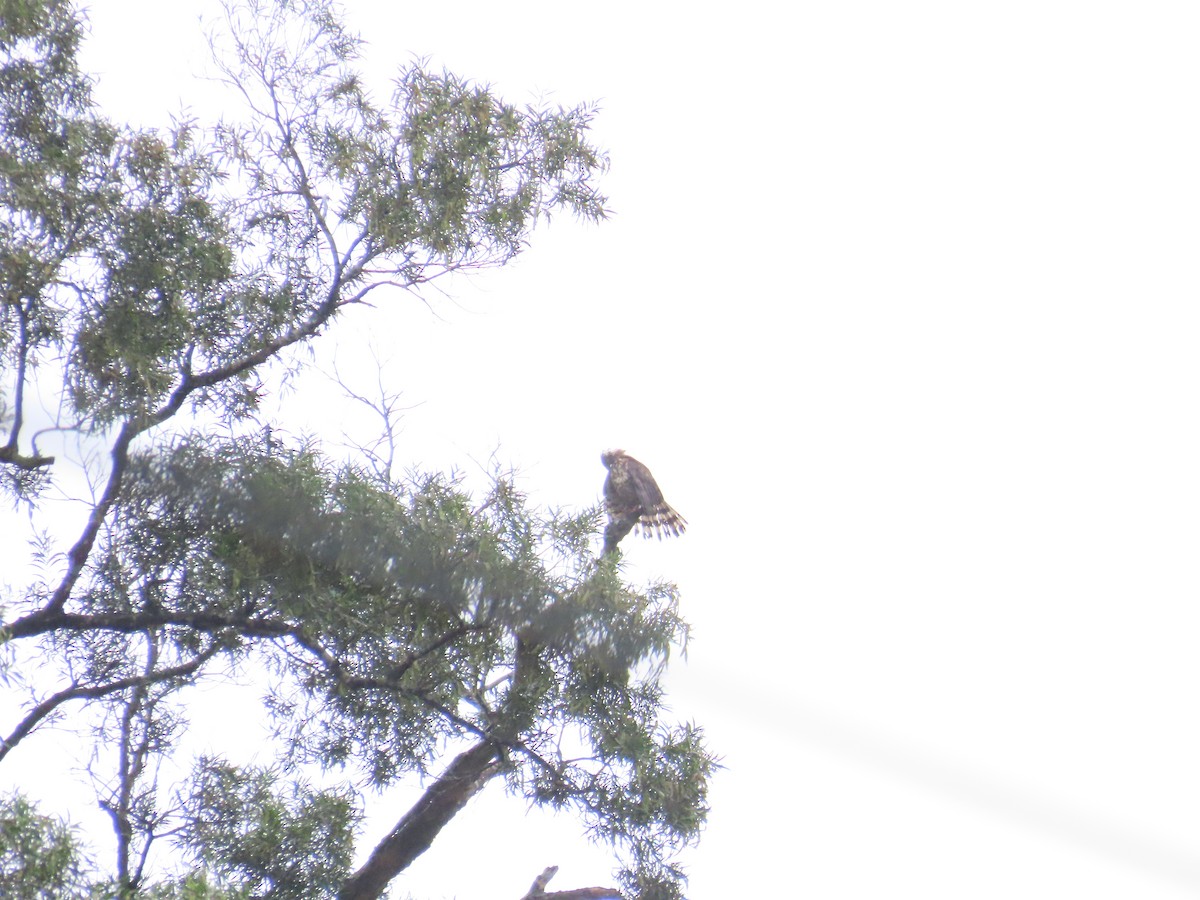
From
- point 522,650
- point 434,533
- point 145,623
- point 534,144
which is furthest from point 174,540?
point 534,144

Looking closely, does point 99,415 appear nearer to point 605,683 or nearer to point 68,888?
point 68,888

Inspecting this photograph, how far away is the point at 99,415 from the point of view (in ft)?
19.8

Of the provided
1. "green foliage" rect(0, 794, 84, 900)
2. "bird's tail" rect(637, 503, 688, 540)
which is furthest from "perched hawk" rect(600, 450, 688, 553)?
"green foliage" rect(0, 794, 84, 900)

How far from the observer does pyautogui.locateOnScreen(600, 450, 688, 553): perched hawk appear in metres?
7.58

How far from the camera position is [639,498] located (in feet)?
25.0

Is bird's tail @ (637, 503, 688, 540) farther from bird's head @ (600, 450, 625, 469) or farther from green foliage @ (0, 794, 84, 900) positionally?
green foliage @ (0, 794, 84, 900)

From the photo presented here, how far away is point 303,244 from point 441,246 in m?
0.87

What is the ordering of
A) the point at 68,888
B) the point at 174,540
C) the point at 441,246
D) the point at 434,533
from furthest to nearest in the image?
the point at 441,246 < the point at 174,540 < the point at 434,533 < the point at 68,888

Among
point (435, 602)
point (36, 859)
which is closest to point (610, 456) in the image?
point (435, 602)

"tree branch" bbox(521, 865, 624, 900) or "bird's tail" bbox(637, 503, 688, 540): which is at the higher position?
"bird's tail" bbox(637, 503, 688, 540)

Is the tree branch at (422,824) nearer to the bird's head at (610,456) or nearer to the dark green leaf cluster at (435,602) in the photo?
the dark green leaf cluster at (435,602)

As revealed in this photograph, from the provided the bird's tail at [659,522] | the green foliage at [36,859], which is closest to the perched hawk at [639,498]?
the bird's tail at [659,522]

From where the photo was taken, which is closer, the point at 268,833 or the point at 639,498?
the point at 268,833

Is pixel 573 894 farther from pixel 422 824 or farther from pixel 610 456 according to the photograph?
pixel 610 456
